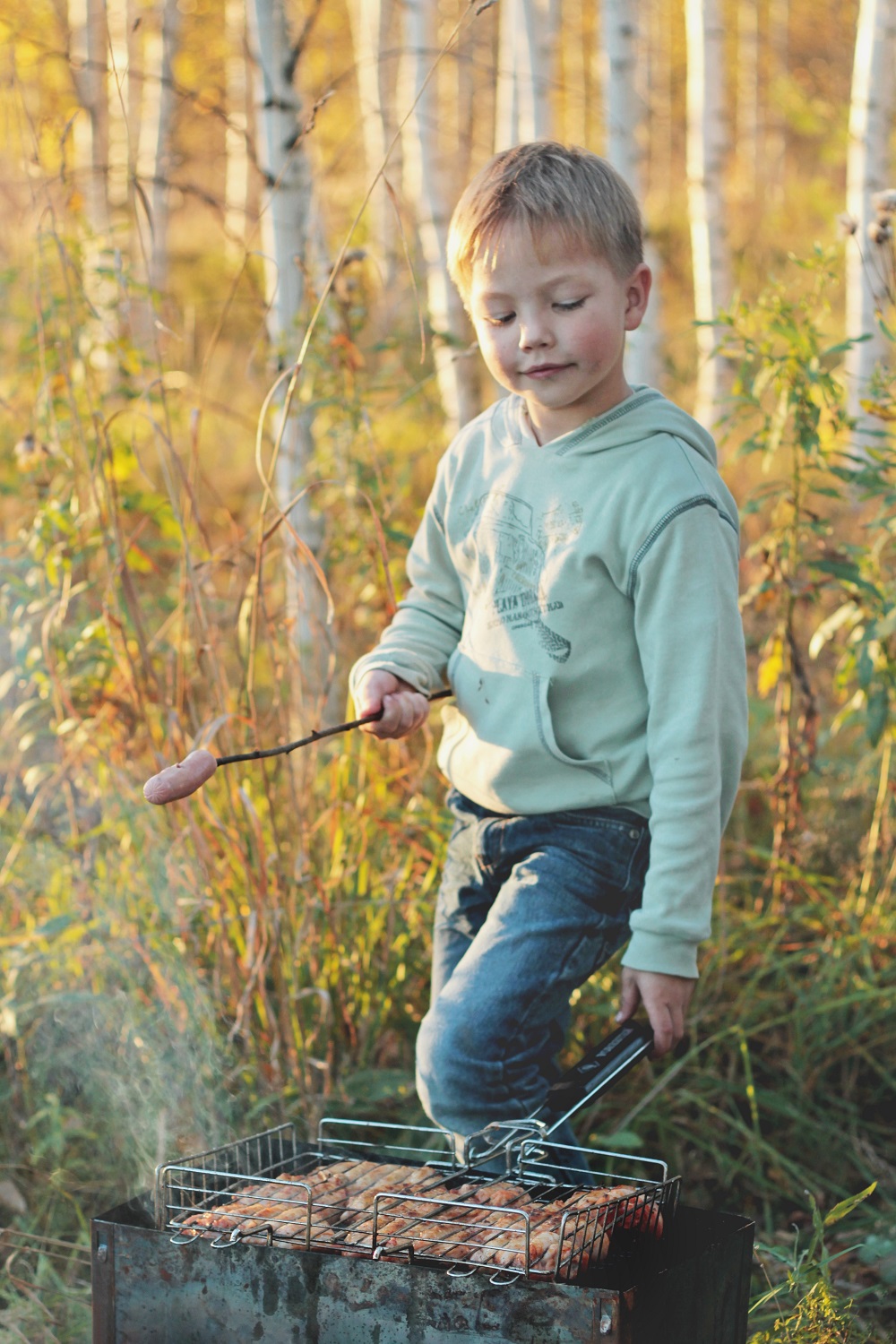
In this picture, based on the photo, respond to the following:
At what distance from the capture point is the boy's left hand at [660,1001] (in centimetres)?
184

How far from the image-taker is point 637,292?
6.39ft

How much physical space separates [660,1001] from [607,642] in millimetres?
521

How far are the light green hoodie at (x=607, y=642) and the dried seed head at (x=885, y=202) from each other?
765 mm

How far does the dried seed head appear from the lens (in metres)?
2.40

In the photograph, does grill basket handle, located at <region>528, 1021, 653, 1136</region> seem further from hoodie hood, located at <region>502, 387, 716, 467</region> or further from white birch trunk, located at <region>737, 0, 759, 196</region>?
white birch trunk, located at <region>737, 0, 759, 196</region>

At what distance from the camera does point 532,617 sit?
2.00 m

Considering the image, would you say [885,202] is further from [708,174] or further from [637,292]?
[708,174]

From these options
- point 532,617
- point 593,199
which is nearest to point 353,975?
point 532,617

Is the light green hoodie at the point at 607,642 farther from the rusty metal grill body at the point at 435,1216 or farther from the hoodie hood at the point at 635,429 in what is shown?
the rusty metal grill body at the point at 435,1216

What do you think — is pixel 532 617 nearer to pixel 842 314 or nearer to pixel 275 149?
pixel 275 149

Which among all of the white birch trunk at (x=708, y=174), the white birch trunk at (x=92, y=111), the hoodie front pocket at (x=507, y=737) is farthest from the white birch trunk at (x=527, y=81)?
the hoodie front pocket at (x=507, y=737)

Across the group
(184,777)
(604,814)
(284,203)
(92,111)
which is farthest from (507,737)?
(92,111)

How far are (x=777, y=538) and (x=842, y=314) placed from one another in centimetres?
786

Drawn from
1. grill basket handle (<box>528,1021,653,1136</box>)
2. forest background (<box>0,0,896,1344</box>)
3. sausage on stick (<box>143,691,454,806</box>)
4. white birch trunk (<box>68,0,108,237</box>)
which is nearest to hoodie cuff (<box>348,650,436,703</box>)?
forest background (<box>0,0,896,1344</box>)
